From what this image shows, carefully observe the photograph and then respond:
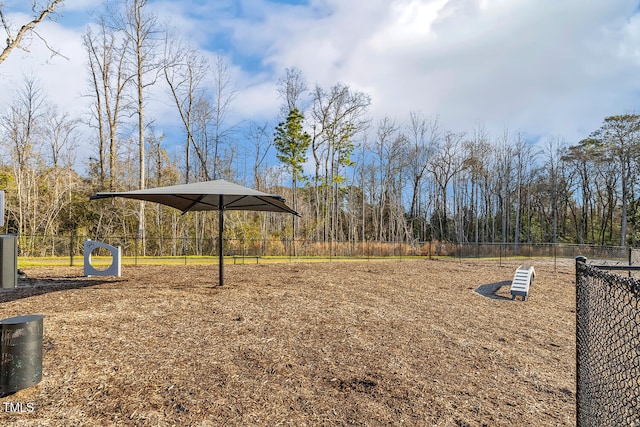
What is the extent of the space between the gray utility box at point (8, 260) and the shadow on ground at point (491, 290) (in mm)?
9734

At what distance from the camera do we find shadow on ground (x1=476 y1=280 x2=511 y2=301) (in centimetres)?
957

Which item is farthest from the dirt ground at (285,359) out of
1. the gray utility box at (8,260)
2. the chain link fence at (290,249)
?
the chain link fence at (290,249)

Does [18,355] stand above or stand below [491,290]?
above

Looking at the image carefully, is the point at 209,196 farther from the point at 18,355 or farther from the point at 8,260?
the point at 18,355

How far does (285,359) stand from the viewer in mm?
4121

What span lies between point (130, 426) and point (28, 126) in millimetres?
23421

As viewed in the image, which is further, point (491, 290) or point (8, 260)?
point (491, 290)

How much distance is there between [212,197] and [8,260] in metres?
5.32

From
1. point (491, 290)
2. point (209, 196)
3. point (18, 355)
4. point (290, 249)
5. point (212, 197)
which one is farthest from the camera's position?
point (290, 249)

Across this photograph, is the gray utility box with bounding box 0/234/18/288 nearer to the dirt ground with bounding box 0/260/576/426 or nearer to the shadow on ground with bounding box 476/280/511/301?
the dirt ground with bounding box 0/260/576/426

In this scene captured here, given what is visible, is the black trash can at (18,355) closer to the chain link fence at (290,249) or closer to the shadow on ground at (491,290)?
the shadow on ground at (491,290)

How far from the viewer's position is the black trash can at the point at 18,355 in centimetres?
299

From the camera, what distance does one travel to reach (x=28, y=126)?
64.6 feet

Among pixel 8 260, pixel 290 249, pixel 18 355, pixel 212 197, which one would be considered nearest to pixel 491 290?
pixel 212 197
